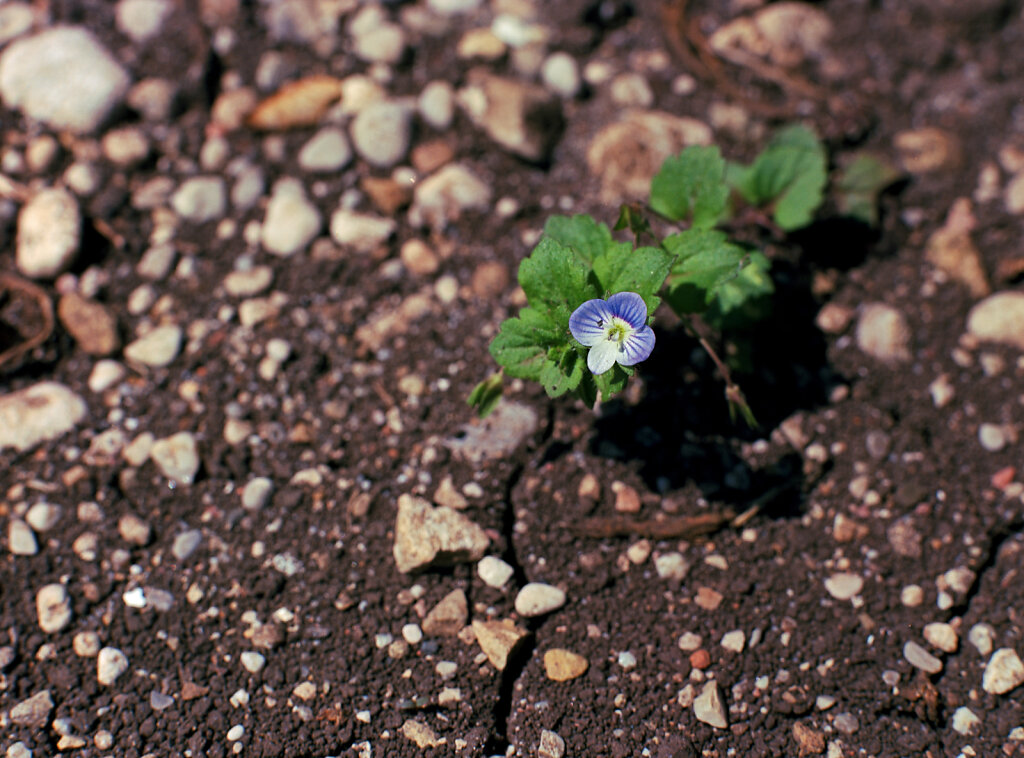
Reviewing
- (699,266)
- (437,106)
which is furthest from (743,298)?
(437,106)

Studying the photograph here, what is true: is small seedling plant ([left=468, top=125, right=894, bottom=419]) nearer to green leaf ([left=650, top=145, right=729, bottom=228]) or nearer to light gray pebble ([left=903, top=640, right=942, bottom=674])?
green leaf ([left=650, top=145, right=729, bottom=228])

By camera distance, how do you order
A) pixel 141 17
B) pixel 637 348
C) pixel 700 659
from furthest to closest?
pixel 141 17 < pixel 700 659 < pixel 637 348

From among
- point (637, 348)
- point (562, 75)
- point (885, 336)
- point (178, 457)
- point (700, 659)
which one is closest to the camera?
point (637, 348)

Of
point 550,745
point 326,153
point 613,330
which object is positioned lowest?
point 550,745

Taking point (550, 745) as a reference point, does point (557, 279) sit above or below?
above

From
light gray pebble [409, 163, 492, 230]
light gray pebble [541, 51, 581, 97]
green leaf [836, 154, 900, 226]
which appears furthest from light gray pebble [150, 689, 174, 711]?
green leaf [836, 154, 900, 226]

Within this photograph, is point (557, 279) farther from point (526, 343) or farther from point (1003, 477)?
point (1003, 477)

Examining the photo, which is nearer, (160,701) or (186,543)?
(160,701)

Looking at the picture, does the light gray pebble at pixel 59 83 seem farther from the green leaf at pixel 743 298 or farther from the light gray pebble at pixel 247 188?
the green leaf at pixel 743 298
